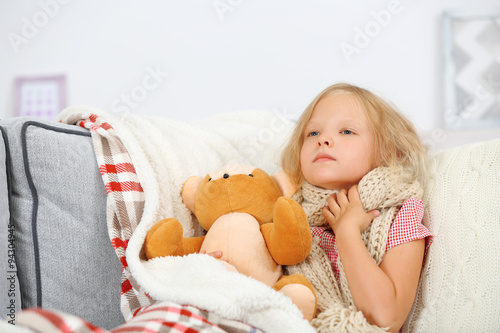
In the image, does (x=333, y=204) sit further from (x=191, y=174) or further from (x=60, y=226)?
(x=60, y=226)

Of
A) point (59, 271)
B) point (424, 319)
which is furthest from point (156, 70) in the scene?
point (424, 319)

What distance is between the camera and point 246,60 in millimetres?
2111

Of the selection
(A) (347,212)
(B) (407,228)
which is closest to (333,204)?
(A) (347,212)

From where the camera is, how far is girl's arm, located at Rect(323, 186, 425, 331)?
2.58 ft

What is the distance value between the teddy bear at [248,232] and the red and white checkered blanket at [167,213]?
2.0 inches

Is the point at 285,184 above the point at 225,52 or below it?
below

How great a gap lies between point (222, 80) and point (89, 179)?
1.35 metres

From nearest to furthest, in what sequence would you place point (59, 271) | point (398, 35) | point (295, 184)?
point (59, 271) < point (295, 184) < point (398, 35)

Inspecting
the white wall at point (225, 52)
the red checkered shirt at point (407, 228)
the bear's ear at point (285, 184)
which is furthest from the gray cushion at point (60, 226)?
the white wall at point (225, 52)

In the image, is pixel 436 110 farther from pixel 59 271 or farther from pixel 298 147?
pixel 59 271

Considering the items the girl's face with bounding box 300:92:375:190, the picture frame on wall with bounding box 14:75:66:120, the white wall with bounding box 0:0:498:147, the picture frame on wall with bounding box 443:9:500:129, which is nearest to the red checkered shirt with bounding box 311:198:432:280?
the girl's face with bounding box 300:92:375:190

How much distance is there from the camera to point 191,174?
1.04m

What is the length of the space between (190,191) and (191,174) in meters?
0.09

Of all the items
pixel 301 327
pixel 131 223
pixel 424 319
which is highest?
pixel 131 223
